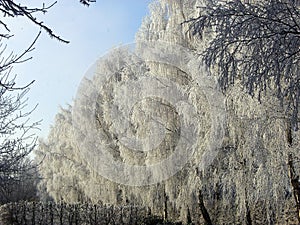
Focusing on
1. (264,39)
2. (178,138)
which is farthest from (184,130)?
(264,39)

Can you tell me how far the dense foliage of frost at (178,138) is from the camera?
806 cm

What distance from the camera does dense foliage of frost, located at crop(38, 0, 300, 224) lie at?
8062mm

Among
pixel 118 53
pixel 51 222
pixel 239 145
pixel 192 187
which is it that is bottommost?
pixel 51 222

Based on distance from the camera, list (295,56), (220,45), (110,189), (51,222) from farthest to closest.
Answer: (110,189), (51,222), (220,45), (295,56)

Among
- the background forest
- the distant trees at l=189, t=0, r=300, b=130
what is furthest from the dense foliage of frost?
the distant trees at l=189, t=0, r=300, b=130

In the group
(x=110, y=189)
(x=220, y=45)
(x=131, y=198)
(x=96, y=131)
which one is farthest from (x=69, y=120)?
(x=220, y=45)

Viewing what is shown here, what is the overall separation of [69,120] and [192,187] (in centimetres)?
1010

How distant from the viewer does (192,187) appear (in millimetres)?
11070

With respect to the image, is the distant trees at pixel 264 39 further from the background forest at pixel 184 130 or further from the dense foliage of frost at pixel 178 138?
the dense foliage of frost at pixel 178 138

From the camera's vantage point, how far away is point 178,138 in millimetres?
11680

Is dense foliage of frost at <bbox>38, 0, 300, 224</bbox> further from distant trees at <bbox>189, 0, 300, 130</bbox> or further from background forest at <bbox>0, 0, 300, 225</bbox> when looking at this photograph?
distant trees at <bbox>189, 0, 300, 130</bbox>

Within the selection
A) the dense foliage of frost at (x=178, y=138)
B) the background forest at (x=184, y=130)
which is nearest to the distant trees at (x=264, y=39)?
the background forest at (x=184, y=130)

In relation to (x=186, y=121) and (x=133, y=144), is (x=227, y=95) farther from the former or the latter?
(x=133, y=144)

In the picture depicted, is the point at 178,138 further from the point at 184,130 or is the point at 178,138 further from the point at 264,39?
the point at 264,39
